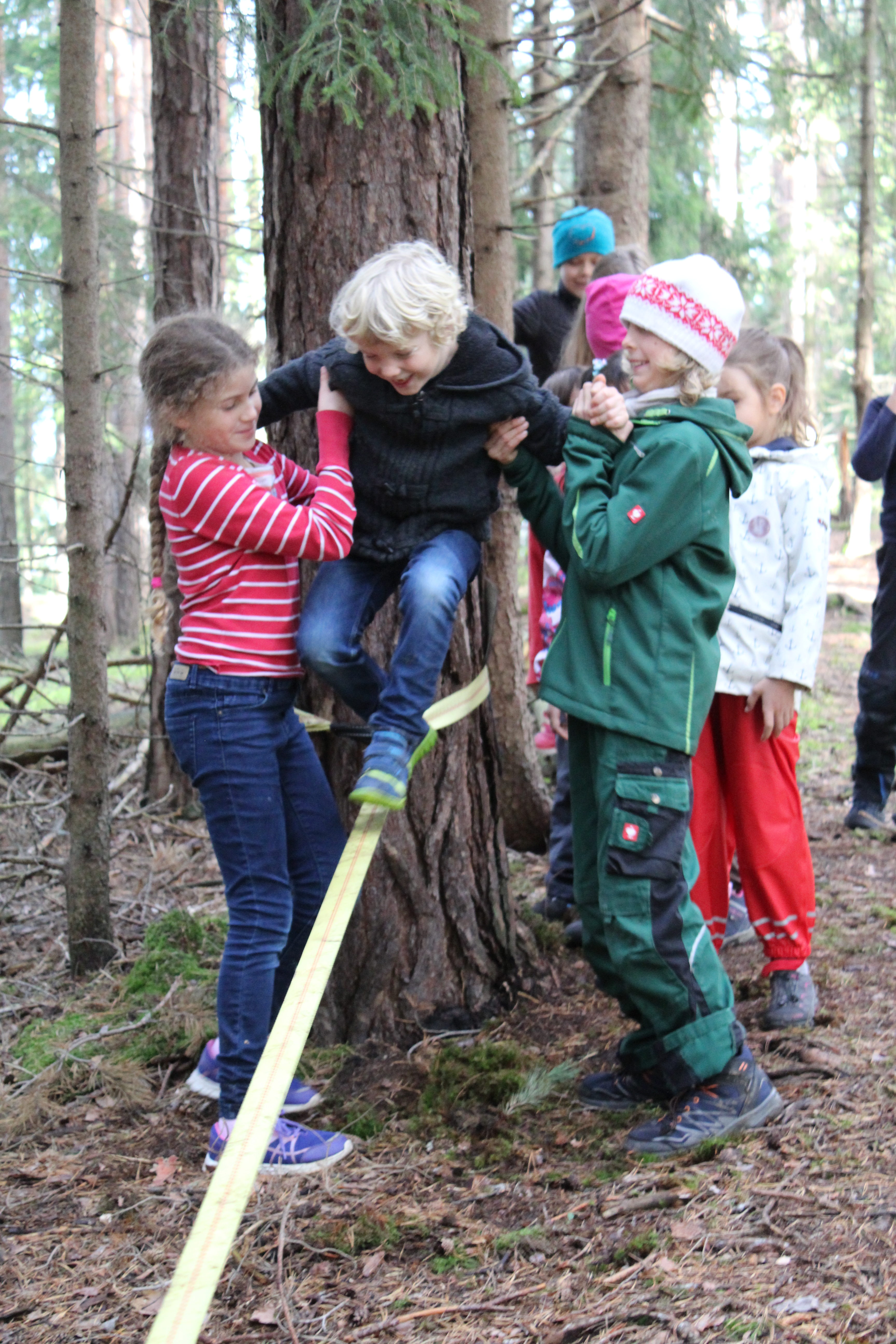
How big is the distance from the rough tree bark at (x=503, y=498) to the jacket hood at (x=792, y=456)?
4.82 feet

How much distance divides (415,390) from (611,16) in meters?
3.16

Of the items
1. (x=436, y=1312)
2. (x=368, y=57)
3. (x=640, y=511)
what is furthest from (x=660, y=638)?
(x=368, y=57)

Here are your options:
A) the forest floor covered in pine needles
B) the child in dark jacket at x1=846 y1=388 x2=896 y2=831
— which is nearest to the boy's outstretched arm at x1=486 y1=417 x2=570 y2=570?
the forest floor covered in pine needles

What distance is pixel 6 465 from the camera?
546 inches

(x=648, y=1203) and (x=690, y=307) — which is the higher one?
(x=690, y=307)

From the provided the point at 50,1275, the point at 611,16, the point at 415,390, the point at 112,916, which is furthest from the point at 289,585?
the point at 611,16

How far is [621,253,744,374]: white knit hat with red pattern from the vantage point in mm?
2697

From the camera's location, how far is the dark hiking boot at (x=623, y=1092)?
2986mm

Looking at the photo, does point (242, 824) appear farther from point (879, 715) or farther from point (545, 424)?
point (879, 715)

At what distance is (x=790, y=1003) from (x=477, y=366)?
215 cm

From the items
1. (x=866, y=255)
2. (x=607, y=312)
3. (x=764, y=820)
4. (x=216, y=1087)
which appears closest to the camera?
(x=216, y=1087)

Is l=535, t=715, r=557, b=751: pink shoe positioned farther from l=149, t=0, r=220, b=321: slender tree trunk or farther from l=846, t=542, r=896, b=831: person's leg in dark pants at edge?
l=149, t=0, r=220, b=321: slender tree trunk

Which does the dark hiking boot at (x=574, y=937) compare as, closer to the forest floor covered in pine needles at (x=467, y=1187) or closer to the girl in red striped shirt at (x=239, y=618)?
the forest floor covered in pine needles at (x=467, y=1187)

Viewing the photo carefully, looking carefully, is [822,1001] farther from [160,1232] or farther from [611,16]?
[611,16]
